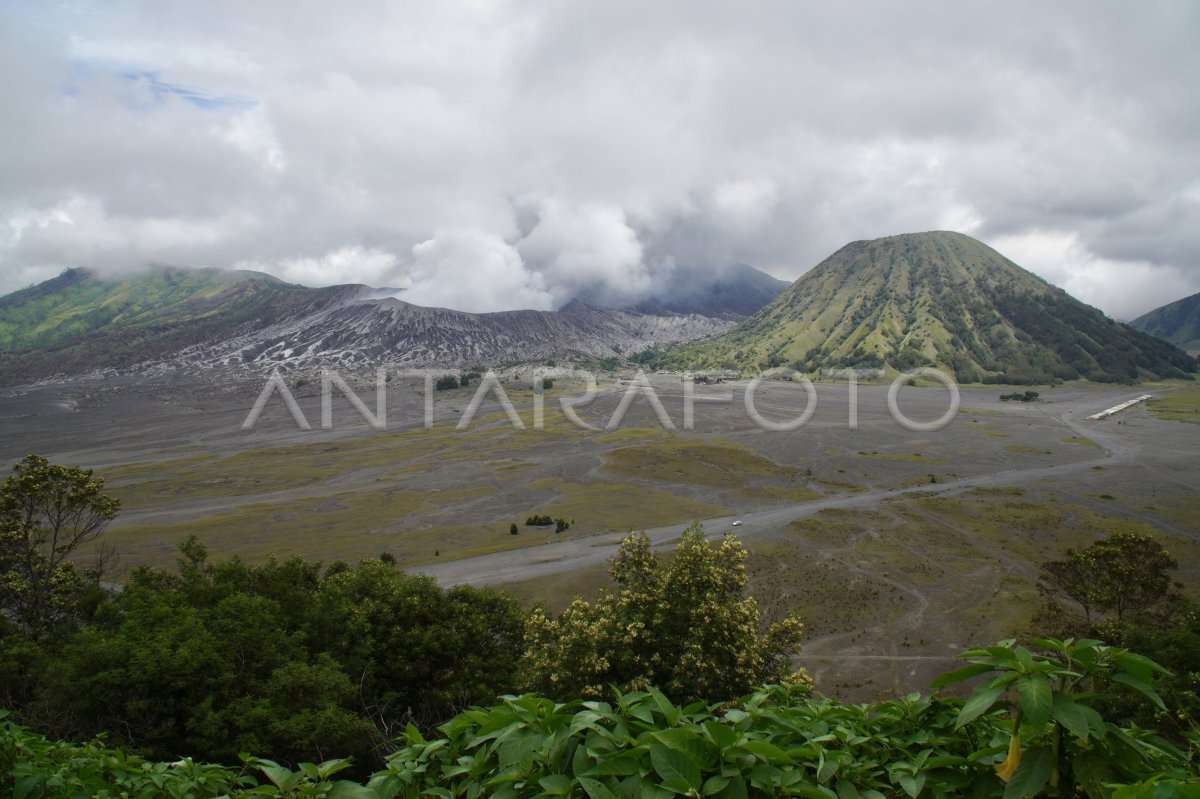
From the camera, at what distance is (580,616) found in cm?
1491

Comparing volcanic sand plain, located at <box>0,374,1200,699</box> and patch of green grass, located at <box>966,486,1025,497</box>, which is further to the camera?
patch of green grass, located at <box>966,486,1025,497</box>

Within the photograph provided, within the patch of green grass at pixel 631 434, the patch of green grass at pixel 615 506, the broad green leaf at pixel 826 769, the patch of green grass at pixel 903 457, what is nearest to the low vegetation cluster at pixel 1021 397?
the patch of green grass at pixel 903 457

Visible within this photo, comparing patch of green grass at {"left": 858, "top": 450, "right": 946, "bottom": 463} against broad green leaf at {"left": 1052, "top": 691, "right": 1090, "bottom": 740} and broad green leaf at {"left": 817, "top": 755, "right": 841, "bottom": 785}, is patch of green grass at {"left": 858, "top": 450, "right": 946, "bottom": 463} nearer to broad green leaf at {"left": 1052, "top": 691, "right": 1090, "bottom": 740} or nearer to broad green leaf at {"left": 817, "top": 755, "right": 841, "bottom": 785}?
broad green leaf at {"left": 817, "top": 755, "right": 841, "bottom": 785}

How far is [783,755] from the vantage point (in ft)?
8.07

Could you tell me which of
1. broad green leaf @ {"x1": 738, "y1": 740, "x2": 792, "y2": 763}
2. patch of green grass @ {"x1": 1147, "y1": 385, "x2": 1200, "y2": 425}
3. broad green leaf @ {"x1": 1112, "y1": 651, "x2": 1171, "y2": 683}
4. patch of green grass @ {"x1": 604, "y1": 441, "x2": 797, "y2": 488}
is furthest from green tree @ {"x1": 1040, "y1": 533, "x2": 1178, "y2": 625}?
patch of green grass @ {"x1": 1147, "y1": 385, "x2": 1200, "y2": 425}

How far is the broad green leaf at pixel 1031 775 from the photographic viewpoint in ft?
7.33

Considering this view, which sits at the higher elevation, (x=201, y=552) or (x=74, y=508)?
(x=74, y=508)

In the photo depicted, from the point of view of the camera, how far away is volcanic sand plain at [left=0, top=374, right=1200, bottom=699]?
34.4 metres

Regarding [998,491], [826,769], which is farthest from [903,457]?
[826,769]

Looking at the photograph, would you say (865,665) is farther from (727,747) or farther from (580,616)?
(727,747)

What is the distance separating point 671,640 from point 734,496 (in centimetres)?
4708

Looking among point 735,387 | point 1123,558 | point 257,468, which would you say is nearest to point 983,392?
point 735,387

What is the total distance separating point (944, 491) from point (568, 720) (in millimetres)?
66042

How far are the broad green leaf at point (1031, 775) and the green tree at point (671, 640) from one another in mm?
10616
